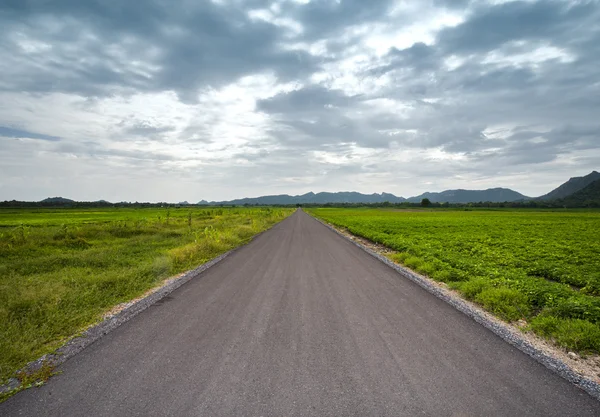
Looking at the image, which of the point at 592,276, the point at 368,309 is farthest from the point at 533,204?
the point at 368,309

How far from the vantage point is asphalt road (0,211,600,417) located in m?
3.66

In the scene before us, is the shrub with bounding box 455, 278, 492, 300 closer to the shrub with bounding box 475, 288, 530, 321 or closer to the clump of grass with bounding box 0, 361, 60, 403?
the shrub with bounding box 475, 288, 530, 321

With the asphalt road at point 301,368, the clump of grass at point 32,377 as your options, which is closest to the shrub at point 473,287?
the asphalt road at point 301,368

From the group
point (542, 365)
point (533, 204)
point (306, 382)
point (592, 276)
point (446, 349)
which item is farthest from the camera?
point (533, 204)

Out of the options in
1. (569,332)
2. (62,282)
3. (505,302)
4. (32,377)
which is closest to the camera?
(32,377)

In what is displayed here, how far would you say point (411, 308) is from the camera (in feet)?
24.1

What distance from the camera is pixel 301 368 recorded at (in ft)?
14.6

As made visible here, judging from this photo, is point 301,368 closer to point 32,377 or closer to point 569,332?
point 32,377

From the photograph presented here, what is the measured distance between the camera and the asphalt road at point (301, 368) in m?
3.66

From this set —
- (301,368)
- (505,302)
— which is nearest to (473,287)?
(505,302)

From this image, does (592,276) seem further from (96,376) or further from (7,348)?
(7,348)

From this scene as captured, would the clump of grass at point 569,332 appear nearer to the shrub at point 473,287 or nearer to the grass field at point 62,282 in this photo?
the shrub at point 473,287

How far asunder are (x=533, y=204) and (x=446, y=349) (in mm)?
180614

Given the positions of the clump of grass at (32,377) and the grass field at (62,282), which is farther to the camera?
the grass field at (62,282)
